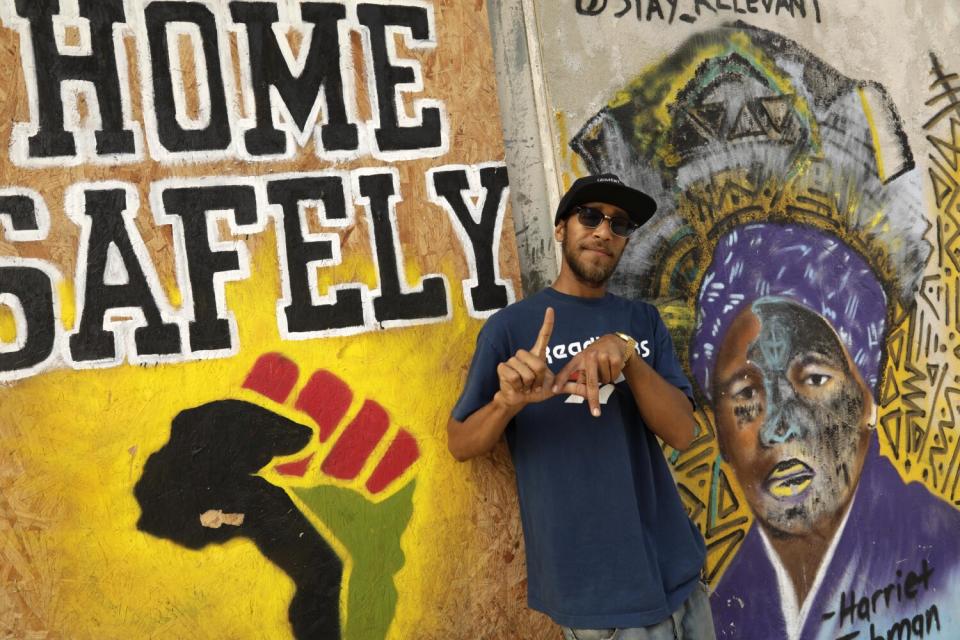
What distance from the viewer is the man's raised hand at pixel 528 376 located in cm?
240

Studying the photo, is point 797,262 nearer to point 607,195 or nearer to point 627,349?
point 607,195

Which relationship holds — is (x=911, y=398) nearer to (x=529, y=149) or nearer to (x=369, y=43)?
(x=529, y=149)

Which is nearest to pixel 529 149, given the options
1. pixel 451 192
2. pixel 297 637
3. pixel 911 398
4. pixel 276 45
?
pixel 451 192

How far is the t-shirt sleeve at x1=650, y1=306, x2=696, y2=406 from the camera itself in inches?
113

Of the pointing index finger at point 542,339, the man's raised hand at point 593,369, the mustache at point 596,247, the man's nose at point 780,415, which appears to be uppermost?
the mustache at point 596,247

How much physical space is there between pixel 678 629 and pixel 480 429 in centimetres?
88

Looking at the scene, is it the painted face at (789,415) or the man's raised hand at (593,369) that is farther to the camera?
A: the painted face at (789,415)

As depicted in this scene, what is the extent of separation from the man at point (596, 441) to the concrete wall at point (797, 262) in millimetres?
589

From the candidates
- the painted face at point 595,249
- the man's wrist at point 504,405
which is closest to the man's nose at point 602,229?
the painted face at point 595,249

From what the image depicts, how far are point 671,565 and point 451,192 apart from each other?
1.48 metres

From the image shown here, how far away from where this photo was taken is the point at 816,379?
390 centimetres

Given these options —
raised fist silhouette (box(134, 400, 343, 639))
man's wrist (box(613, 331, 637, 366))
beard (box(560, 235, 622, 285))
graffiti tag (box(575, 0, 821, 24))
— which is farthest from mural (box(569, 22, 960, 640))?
raised fist silhouette (box(134, 400, 343, 639))

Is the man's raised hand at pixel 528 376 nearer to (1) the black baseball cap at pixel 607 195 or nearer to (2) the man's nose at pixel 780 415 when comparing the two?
(1) the black baseball cap at pixel 607 195

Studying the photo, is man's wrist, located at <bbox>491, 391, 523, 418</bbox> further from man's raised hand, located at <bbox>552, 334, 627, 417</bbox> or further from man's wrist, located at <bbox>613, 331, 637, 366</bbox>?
man's wrist, located at <bbox>613, 331, 637, 366</bbox>
